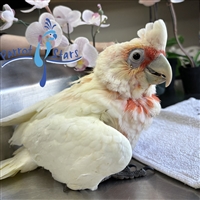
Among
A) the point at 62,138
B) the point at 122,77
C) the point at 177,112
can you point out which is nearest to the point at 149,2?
the point at 177,112

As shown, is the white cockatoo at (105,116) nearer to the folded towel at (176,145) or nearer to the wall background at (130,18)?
the folded towel at (176,145)

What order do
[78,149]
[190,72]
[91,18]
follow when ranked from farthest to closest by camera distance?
[190,72] → [91,18] → [78,149]

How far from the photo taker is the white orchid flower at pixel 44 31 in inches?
20.1

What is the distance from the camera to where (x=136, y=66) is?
18.4 inches

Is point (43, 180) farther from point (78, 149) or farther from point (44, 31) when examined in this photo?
point (44, 31)

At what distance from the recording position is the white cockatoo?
43 centimetres

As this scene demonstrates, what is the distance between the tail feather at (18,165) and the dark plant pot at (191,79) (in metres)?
0.61

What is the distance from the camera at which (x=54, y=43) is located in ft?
1.74

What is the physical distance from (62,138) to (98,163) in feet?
0.26

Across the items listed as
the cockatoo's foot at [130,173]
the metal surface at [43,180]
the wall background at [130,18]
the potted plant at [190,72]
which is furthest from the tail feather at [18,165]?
the wall background at [130,18]

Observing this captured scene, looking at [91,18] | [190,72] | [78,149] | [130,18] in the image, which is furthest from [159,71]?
[130,18]

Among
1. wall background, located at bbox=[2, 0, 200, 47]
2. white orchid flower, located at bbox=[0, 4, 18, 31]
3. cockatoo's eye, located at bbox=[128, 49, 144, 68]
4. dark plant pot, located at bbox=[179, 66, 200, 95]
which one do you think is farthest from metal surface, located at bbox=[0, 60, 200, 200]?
wall background, located at bbox=[2, 0, 200, 47]

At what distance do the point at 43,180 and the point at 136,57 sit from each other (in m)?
0.31

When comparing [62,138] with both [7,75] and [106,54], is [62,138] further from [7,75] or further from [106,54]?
[7,75]
